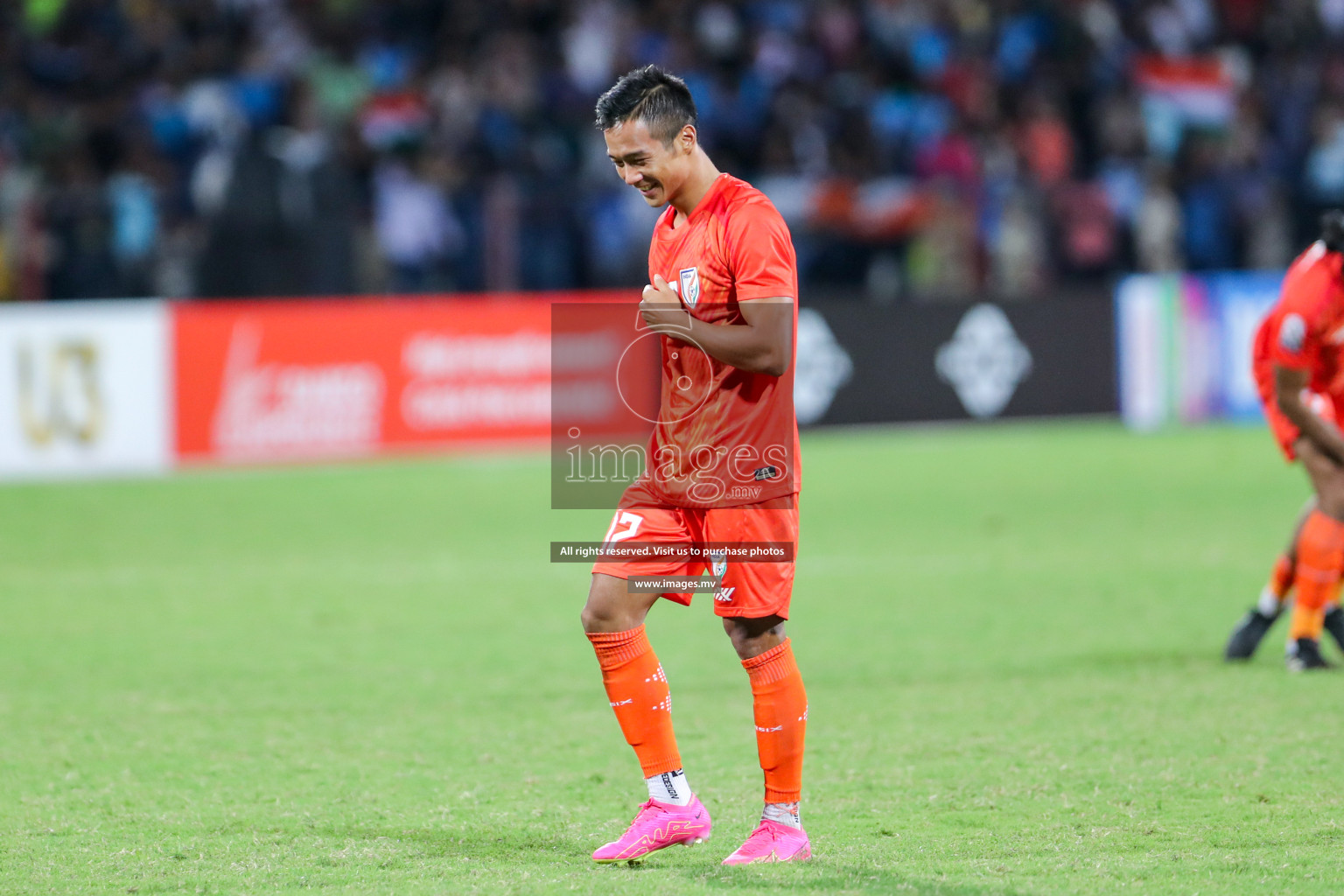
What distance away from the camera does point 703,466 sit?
4.40 meters

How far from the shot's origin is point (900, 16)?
64.3 feet

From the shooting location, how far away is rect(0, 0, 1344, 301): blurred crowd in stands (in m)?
14.6

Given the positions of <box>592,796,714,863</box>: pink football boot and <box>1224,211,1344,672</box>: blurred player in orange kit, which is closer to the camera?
<box>592,796,714,863</box>: pink football boot

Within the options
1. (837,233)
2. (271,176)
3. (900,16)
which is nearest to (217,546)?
(271,176)

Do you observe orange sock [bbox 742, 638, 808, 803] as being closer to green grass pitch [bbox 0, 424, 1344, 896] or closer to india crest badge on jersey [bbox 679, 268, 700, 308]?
green grass pitch [bbox 0, 424, 1344, 896]

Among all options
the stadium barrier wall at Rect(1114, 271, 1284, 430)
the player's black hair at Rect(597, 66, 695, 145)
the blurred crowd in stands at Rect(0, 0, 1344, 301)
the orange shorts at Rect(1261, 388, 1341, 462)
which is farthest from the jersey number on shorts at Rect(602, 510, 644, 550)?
the stadium barrier wall at Rect(1114, 271, 1284, 430)

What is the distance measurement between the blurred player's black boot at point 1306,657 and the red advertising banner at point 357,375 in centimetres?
895

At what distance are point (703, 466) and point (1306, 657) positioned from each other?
137 inches

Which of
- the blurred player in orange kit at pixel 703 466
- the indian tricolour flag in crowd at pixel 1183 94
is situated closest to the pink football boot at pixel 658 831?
the blurred player in orange kit at pixel 703 466

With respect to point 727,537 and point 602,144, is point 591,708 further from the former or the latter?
point 602,144

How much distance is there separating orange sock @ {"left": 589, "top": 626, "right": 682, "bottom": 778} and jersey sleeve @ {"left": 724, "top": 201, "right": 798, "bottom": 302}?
3.09ft

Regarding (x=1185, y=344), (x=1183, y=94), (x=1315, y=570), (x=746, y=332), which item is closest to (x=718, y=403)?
(x=746, y=332)

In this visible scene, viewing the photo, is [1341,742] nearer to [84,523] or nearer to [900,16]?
[84,523]

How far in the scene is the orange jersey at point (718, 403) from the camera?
4336mm
